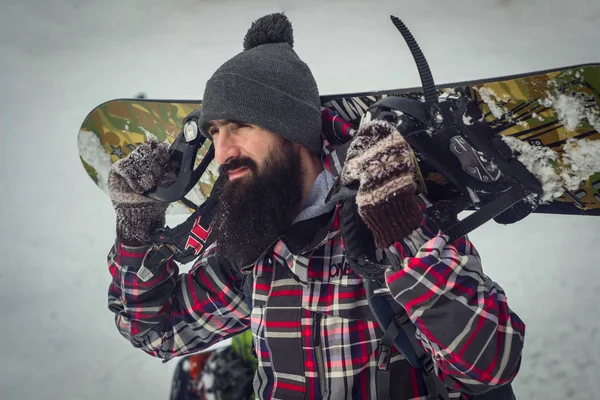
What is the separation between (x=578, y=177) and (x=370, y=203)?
67cm

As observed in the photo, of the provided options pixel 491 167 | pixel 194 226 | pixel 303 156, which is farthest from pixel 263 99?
pixel 491 167

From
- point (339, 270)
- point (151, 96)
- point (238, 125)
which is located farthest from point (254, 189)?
point (151, 96)

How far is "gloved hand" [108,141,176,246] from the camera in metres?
1.53

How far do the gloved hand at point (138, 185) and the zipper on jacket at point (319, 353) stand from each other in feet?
1.95

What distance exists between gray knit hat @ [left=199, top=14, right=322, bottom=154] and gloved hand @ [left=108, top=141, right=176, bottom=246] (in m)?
0.18

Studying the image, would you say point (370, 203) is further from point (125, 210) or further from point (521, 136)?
point (125, 210)

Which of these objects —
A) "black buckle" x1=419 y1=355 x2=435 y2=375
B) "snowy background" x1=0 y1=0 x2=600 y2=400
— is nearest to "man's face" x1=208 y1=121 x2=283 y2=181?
"black buckle" x1=419 y1=355 x2=435 y2=375

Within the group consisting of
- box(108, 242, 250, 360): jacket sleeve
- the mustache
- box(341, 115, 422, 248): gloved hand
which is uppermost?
the mustache

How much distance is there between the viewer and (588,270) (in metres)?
2.35

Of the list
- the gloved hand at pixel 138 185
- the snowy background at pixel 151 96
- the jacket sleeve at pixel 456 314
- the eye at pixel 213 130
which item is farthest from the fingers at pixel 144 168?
the snowy background at pixel 151 96

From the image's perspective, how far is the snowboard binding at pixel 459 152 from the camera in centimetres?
120

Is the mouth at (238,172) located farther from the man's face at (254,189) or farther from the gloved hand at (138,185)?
the gloved hand at (138,185)

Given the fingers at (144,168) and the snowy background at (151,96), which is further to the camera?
the snowy background at (151,96)

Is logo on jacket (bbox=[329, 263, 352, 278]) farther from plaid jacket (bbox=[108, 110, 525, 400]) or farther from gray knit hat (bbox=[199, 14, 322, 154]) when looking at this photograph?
gray knit hat (bbox=[199, 14, 322, 154])
